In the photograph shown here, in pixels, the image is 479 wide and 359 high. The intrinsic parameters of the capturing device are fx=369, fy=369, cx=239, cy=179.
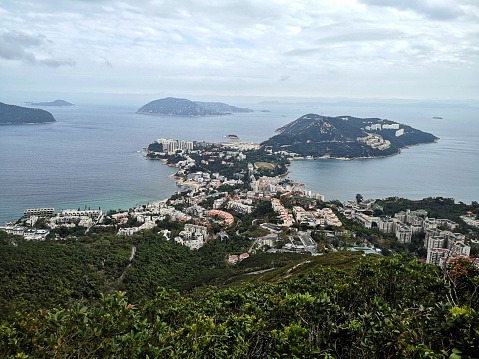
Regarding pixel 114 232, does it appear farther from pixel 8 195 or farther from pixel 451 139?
pixel 451 139

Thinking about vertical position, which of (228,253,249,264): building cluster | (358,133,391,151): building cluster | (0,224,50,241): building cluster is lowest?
(0,224,50,241): building cluster

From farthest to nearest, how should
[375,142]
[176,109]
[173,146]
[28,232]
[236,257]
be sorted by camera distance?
[176,109], [375,142], [173,146], [28,232], [236,257]

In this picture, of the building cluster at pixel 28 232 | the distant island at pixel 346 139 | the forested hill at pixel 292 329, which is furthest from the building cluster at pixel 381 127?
the forested hill at pixel 292 329

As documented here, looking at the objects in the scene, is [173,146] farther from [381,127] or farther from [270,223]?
[381,127]

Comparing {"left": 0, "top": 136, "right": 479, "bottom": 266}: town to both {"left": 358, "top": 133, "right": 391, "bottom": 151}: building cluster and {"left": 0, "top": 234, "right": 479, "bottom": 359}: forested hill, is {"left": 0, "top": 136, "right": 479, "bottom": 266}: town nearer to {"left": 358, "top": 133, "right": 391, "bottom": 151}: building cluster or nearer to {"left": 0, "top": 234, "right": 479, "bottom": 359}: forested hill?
{"left": 0, "top": 234, "right": 479, "bottom": 359}: forested hill

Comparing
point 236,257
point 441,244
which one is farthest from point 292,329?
point 441,244

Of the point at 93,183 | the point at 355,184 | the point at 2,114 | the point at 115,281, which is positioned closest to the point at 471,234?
the point at 355,184

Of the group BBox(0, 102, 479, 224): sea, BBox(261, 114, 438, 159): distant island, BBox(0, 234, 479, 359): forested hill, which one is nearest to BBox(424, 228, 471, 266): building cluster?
BBox(0, 102, 479, 224): sea

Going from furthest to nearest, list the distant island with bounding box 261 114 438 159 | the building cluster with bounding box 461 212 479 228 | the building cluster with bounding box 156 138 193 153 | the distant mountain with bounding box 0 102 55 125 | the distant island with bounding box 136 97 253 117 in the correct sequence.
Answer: the distant island with bounding box 136 97 253 117 < the distant mountain with bounding box 0 102 55 125 < the distant island with bounding box 261 114 438 159 < the building cluster with bounding box 156 138 193 153 < the building cluster with bounding box 461 212 479 228
